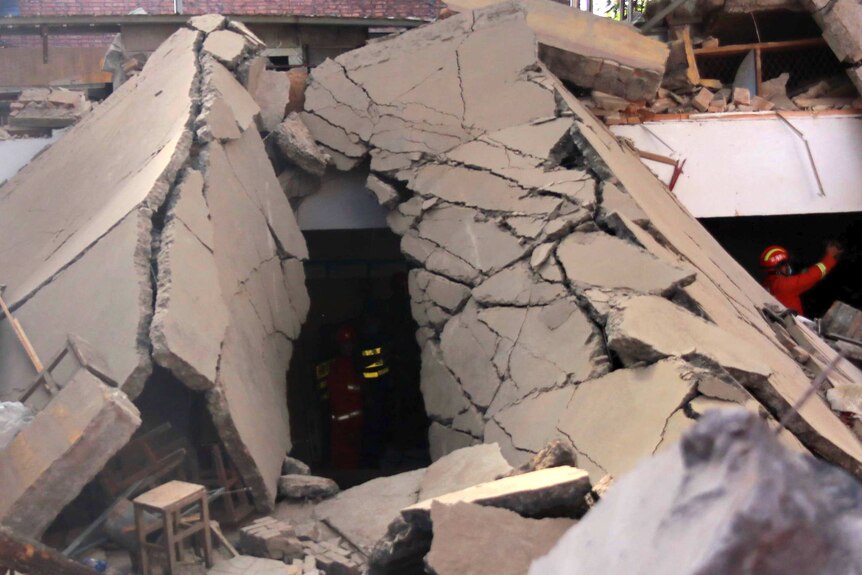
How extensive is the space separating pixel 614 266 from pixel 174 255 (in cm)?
197

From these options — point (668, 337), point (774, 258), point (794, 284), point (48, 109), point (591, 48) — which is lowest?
point (794, 284)

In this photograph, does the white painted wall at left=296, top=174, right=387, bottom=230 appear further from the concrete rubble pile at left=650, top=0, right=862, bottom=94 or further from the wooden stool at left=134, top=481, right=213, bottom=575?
the concrete rubble pile at left=650, top=0, right=862, bottom=94

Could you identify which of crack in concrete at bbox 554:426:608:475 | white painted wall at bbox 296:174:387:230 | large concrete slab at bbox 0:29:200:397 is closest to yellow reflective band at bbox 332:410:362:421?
white painted wall at bbox 296:174:387:230

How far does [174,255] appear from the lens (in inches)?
157

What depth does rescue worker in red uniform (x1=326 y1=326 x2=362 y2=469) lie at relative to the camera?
7.46 meters

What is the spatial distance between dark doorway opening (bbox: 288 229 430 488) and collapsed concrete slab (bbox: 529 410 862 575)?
6.18 meters

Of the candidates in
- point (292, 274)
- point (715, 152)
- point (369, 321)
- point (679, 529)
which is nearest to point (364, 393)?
point (369, 321)

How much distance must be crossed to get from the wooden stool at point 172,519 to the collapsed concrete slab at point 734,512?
8.78 ft

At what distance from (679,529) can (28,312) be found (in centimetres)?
374

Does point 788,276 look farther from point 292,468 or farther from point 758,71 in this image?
point 292,468

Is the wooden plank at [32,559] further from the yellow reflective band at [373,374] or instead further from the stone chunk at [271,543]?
the yellow reflective band at [373,374]

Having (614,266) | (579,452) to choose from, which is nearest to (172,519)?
(579,452)

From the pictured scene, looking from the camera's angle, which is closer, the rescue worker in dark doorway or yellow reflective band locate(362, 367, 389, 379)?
the rescue worker in dark doorway

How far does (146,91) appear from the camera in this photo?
6035 mm
